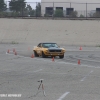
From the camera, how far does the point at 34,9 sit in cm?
7656

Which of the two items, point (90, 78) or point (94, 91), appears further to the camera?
point (90, 78)

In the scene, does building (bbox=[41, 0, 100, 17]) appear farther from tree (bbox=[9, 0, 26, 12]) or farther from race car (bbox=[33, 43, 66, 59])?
race car (bbox=[33, 43, 66, 59])

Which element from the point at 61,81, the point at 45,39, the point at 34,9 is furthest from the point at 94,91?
the point at 34,9

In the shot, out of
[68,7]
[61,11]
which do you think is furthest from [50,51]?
[68,7]

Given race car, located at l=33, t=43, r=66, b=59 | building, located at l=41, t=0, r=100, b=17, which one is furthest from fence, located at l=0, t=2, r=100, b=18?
race car, located at l=33, t=43, r=66, b=59

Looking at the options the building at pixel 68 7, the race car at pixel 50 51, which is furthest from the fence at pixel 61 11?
the race car at pixel 50 51

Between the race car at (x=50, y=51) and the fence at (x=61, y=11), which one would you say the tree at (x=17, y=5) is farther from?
the race car at (x=50, y=51)

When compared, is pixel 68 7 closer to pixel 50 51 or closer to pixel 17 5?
pixel 17 5

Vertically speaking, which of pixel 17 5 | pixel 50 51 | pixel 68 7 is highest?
pixel 17 5

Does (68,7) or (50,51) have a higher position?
(68,7)

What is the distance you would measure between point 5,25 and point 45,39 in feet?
29.6

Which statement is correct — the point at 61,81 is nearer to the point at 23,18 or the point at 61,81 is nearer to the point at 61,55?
the point at 61,55

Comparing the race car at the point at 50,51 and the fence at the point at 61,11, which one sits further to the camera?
the fence at the point at 61,11

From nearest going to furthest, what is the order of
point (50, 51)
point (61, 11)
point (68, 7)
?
1. point (50, 51)
2. point (61, 11)
3. point (68, 7)
